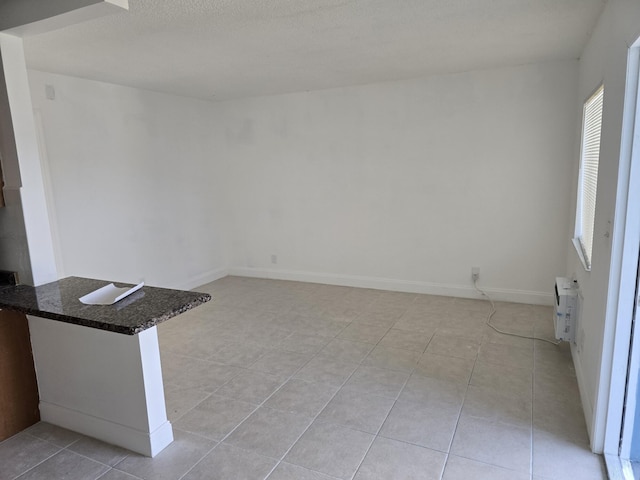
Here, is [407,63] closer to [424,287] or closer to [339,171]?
[339,171]

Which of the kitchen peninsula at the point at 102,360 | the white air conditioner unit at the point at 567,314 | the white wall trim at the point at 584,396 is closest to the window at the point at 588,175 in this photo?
the white air conditioner unit at the point at 567,314

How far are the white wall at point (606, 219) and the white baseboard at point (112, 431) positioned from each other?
2245mm

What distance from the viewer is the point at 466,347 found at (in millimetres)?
3355

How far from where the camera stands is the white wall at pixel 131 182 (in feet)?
12.5

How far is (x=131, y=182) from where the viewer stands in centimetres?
448

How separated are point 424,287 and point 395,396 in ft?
7.40

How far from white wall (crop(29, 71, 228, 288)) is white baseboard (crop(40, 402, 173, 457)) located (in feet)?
5.81

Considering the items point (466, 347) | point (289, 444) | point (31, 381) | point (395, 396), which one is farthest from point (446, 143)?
point (31, 381)

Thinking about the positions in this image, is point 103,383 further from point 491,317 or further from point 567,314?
point 491,317

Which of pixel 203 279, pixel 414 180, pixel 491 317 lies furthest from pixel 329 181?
pixel 491 317

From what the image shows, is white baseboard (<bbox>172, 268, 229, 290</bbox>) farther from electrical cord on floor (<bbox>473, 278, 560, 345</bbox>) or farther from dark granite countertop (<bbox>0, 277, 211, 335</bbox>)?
electrical cord on floor (<bbox>473, 278, 560, 345</bbox>)

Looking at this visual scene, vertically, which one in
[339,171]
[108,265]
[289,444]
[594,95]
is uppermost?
[594,95]

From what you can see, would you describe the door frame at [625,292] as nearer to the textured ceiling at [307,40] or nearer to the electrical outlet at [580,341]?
the electrical outlet at [580,341]

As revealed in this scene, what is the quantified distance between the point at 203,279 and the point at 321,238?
1660 millimetres
